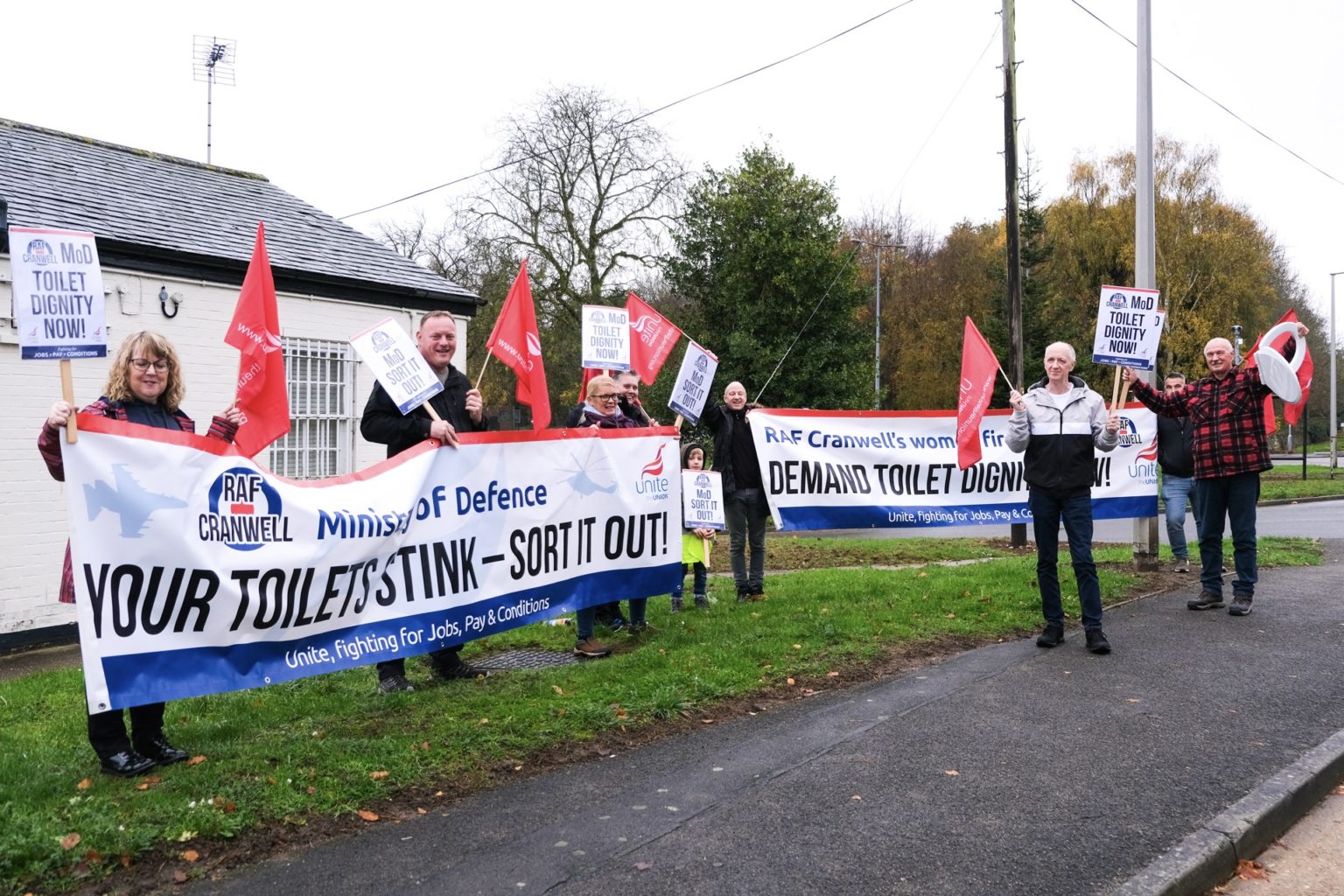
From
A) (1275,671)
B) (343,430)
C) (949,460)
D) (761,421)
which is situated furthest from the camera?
(343,430)

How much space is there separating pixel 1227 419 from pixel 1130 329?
3.48 feet

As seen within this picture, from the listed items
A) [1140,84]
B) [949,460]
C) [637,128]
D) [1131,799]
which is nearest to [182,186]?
[949,460]

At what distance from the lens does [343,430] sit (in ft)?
38.7

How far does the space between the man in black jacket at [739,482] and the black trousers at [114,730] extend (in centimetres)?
528

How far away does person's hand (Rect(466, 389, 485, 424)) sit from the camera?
5906 millimetres

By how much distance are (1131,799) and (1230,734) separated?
4.11 feet

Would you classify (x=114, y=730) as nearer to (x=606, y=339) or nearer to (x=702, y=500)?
(x=606, y=339)

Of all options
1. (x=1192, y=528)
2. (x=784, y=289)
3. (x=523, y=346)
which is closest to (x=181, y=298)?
(x=523, y=346)

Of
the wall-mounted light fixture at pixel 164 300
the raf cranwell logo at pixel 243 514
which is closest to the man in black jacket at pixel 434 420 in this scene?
the raf cranwell logo at pixel 243 514

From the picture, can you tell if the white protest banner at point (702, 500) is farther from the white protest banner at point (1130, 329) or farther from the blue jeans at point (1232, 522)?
the blue jeans at point (1232, 522)

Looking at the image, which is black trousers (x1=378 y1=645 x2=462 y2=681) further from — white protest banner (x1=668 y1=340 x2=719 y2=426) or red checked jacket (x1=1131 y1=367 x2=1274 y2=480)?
red checked jacket (x1=1131 y1=367 x2=1274 y2=480)

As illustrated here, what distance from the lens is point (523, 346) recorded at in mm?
6324

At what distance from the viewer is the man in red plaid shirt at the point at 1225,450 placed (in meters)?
7.71

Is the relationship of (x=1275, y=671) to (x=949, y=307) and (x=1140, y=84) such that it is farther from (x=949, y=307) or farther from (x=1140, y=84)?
(x=949, y=307)
